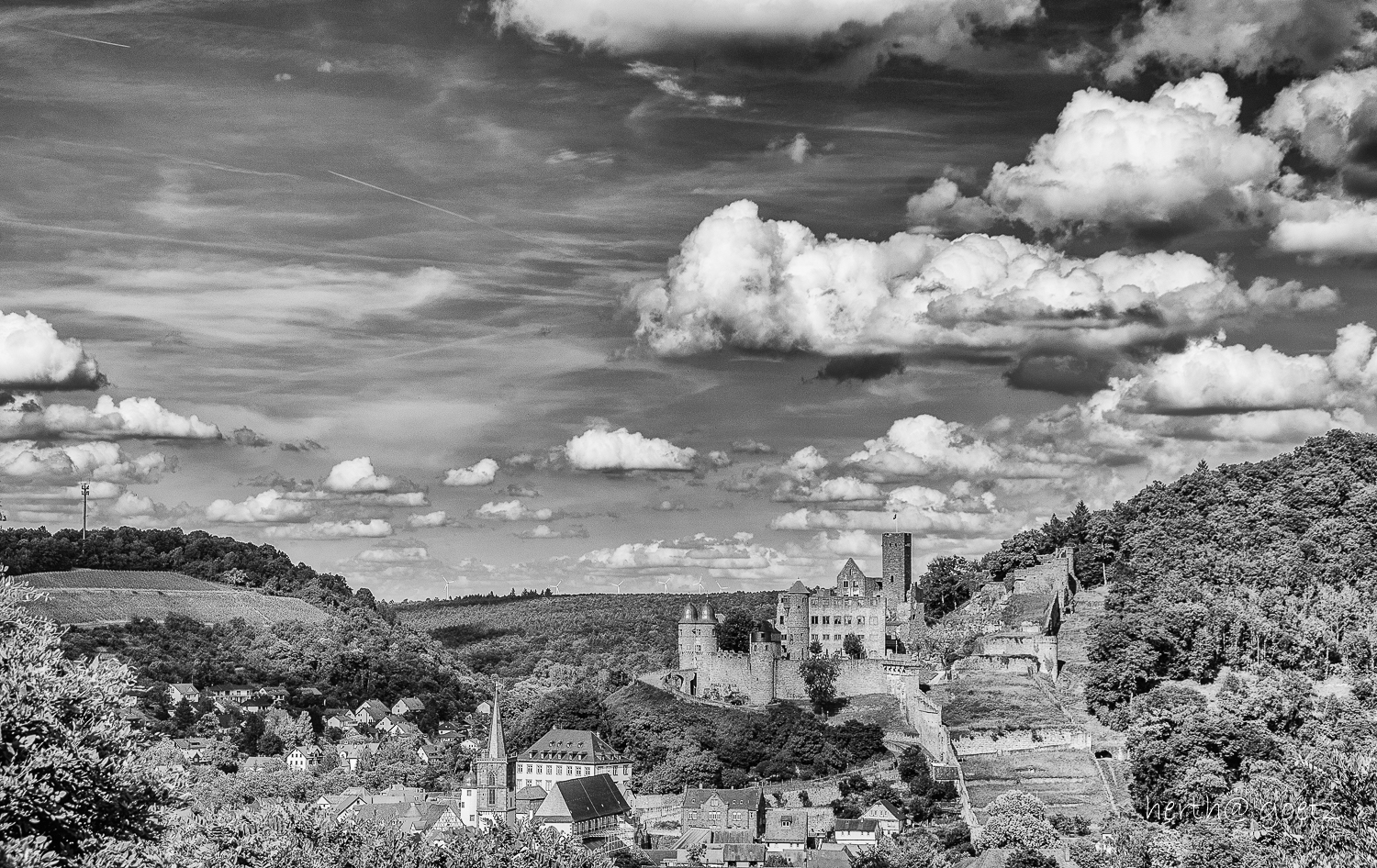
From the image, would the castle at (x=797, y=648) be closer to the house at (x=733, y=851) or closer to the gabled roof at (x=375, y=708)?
the house at (x=733, y=851)

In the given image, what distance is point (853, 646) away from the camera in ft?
317

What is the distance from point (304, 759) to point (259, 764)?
6.30 m

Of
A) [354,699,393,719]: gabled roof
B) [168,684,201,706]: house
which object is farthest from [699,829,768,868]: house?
[354,699,393,719]: gabled roof

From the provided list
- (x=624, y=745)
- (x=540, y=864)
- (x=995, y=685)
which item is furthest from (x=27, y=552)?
(x=540, y=864)

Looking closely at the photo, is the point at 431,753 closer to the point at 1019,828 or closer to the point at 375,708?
the point at 375,708

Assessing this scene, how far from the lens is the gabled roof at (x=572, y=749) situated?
8881 centimetres

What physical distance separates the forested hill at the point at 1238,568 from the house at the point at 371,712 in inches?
A: 2401

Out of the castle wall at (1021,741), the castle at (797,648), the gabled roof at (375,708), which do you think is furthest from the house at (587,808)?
the gabled roof at (375,708)

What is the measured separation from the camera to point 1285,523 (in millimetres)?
95812

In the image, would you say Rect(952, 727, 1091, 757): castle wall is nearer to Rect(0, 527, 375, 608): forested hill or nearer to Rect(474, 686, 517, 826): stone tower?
Rect(474, 686, 517, 826): stone tower

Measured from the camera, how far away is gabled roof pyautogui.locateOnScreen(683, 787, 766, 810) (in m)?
77.9

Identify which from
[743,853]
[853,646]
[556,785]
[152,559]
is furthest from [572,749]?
[152,559]

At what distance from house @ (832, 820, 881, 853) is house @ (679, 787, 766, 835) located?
4.95 metres

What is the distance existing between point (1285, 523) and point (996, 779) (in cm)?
3410
